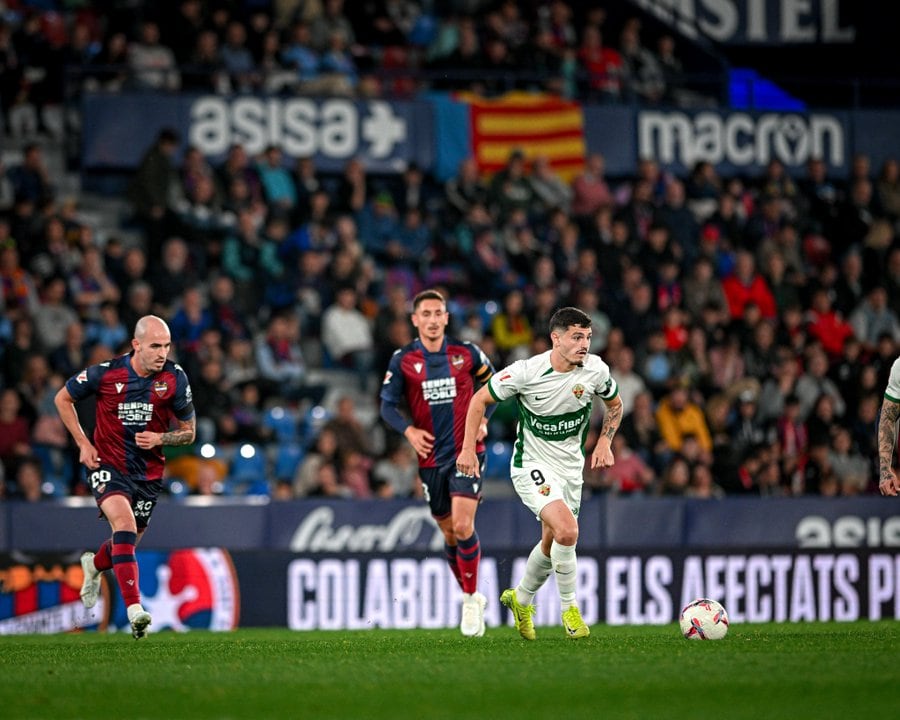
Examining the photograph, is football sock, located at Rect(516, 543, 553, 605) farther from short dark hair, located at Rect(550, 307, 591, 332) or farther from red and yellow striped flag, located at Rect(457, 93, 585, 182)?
red and yellow striped flag, located at Rect(457, 93, 585, 182)

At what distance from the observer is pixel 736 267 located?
23.3 metres

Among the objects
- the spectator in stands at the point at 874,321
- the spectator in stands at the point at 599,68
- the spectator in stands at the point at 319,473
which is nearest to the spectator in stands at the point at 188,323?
the spectator in stands at the point at 319,473

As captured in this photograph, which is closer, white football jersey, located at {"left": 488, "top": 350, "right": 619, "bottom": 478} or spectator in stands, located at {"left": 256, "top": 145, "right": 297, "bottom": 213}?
white football jersey, located at {"left": 488, "top": 350, "right": 619, "bottom": 478}

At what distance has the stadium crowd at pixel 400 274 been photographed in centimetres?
1883

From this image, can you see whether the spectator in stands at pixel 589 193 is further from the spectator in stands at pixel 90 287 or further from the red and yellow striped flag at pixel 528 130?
the spectator in stands at pixel 90 287

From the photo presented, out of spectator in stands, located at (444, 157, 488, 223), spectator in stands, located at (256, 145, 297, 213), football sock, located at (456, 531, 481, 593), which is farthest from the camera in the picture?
spectator in stands, located at (444, 157, 488, 223)

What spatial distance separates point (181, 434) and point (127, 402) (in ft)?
1.53

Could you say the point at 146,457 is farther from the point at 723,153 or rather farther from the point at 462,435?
the point at 723,153

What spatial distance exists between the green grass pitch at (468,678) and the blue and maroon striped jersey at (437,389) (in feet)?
5.25

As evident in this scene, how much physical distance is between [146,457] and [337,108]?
1170cm

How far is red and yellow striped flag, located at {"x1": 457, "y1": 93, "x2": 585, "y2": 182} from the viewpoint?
2380 cm

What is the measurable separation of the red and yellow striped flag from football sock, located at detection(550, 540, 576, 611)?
1288 cm

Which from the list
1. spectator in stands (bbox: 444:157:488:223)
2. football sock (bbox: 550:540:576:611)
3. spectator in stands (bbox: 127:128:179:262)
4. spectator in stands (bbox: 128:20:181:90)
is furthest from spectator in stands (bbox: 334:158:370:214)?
football sock (bbox: 550:540:576:611)

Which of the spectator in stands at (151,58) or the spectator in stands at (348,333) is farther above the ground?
the spectator in stands at (151,58)
